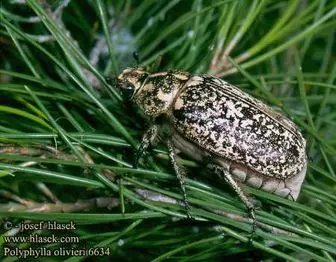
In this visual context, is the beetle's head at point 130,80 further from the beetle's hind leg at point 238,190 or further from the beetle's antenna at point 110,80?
the beetle's hind leg at point 238,190

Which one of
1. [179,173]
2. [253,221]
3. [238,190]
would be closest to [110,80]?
[179,173]

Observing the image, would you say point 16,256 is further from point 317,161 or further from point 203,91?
point 317,161

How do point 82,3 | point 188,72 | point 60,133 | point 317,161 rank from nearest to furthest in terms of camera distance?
point 60,133 → point 188,72 → point 317,161 → point 82,3

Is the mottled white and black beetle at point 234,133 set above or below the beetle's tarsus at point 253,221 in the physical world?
above

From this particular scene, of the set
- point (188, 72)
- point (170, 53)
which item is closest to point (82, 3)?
point (170, 53)

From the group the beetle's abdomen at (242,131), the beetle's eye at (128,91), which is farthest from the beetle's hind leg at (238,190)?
the beetle's eye at (128,91)
